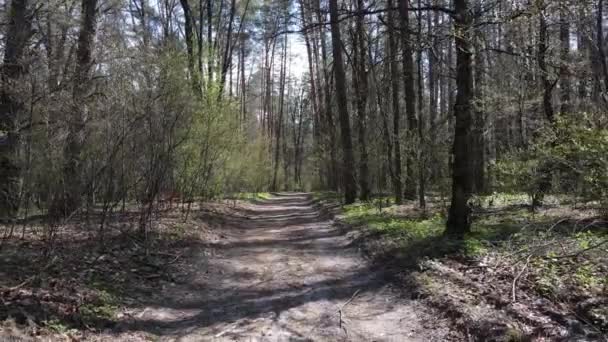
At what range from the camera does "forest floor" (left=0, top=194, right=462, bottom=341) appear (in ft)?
15.7

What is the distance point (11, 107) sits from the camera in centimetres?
792

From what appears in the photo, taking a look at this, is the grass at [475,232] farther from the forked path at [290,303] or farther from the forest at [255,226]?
the forked path at [290,303]

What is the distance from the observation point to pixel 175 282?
7.11 m

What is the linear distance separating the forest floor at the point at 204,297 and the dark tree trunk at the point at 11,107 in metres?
1.43

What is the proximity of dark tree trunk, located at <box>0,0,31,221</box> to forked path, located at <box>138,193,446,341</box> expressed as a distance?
141 inches

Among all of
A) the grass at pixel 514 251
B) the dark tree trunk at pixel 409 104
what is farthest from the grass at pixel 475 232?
the dark tree trunk at pixel 409 104

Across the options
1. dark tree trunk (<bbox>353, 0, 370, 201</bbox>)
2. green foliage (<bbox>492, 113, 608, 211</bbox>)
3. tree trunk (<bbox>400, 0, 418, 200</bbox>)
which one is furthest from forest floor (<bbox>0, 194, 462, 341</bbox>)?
dark tree trunk (<bbox>353, 0, 370, 201</bbox>)

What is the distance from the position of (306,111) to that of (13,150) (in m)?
48.0

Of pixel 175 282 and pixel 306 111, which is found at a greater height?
pixel 306 111

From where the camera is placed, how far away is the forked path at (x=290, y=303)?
5.00 m

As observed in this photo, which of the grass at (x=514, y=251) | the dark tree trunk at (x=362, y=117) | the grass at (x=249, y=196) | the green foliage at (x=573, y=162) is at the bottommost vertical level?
the grass at (x=514, y=251)

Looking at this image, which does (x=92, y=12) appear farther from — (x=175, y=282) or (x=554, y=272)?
(x=554, y=272)

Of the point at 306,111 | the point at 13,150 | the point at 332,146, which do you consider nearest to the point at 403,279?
the point at 13,150

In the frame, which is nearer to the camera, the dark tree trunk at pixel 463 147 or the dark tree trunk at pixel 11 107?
the dark tree trunk at pixel 11 107
